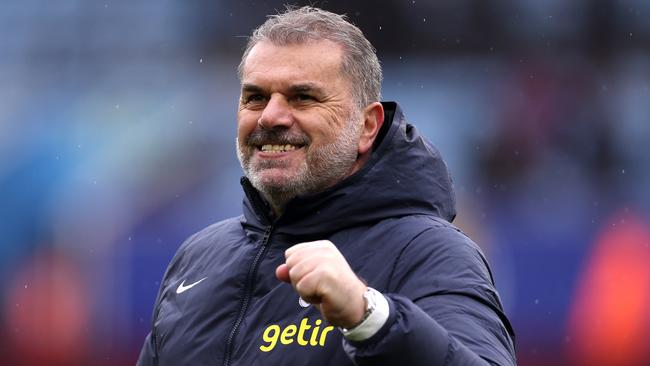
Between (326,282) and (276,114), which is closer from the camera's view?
(326,282)

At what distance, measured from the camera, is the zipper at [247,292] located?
2.40 meters

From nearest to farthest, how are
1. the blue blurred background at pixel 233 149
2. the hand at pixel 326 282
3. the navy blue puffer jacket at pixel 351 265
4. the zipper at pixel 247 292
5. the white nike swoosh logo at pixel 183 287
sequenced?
the hand at pixel 326 282, the navy blue puffer jacket at pixel 351 265, the zipper at pixel 247 292, the white nike swoosh logo at pixel 183 287, the blue blurred background at pixel 233 149

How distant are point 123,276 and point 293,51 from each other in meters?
4.20

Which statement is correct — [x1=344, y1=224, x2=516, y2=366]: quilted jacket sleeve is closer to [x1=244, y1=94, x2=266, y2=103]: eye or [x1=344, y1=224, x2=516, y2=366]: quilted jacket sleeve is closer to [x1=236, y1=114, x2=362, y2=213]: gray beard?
[x1=236, y1=114, x2=362, y2=213]: gray beard

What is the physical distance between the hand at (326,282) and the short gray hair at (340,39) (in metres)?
0.81

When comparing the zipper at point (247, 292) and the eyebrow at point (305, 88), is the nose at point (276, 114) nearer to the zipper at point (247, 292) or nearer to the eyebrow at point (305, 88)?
the eyebrow at point (305, 88)

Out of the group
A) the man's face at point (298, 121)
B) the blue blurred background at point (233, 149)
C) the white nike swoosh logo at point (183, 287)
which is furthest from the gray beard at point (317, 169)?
the blue blurred background at point (233, 149)

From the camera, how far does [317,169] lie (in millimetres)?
2518

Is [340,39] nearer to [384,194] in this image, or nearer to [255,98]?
[255,98]

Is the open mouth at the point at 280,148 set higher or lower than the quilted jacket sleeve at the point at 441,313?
higher

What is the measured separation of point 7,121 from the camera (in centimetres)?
704

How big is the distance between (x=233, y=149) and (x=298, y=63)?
410 centimetres

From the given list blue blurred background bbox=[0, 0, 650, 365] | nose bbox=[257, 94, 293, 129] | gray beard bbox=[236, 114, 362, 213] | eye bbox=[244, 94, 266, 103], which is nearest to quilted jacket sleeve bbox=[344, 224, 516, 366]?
gray beard bbox=[236, 114, 362, 213]

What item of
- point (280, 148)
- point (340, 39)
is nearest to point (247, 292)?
point (280, 148)
